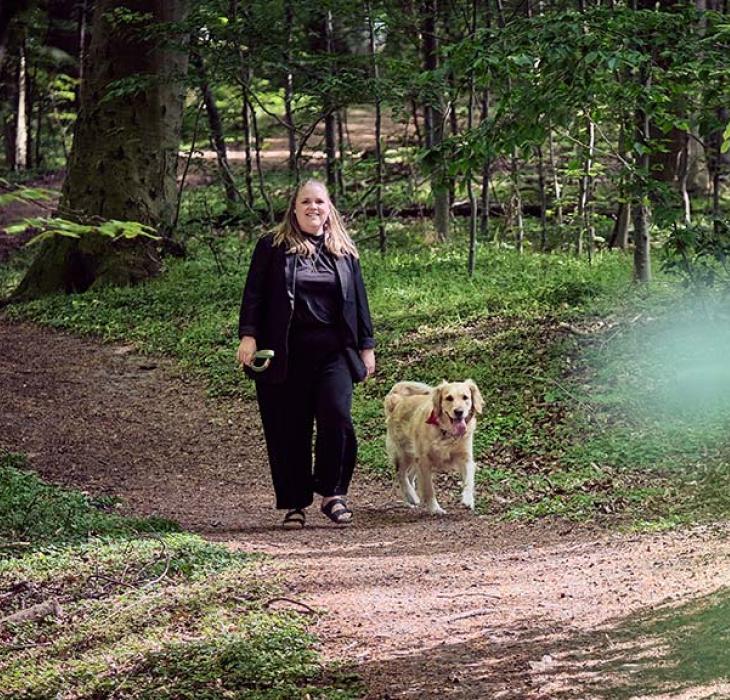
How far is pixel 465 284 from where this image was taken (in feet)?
52.7

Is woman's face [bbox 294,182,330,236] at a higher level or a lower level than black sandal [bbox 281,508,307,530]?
higher

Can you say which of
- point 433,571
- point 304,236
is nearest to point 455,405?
point 304,236

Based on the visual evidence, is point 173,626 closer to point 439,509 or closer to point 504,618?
point 504,618

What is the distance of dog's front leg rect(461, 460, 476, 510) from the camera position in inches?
348

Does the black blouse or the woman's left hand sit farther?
the woman's left hand

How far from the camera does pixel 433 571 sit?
6645mm

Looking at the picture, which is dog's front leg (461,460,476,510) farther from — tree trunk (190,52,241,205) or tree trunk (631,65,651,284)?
tree trunk (190,52,241,205)

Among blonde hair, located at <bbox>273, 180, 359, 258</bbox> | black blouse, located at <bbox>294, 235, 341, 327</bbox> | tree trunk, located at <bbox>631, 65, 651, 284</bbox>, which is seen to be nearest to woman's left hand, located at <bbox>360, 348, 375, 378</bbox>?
black blouse, located at <bbox>294, 235, 341, 327</bbox>

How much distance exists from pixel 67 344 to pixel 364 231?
19.4ft

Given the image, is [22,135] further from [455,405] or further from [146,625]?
[146,625]

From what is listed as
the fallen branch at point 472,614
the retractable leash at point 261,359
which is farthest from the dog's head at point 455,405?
the fallen branch at point 472,614

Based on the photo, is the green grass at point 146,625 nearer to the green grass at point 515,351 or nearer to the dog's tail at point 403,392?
the dog's tail at point 403,392

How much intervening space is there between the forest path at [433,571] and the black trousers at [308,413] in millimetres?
406

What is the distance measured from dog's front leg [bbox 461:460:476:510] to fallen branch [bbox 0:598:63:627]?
375cm
